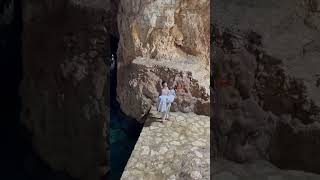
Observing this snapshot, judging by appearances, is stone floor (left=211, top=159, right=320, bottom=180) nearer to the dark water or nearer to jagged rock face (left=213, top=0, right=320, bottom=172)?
jagged rock face (left=213, top=0, right=320, bottom=172)

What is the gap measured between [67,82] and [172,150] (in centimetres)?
486

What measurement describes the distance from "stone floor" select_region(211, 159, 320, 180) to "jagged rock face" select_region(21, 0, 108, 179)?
4335mm

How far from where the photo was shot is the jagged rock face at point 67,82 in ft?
37.0

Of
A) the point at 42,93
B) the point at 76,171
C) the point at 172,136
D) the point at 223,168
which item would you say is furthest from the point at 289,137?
the point at 42,93

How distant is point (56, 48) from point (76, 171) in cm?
305

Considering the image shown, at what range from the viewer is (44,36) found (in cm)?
1201

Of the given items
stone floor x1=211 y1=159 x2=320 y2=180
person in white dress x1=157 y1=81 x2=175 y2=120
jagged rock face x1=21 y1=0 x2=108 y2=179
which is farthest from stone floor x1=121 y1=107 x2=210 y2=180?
jagged rock face x1=21 y1=0 x2=108 y2=179

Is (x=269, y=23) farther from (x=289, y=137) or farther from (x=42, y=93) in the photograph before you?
(x=42, y=93)

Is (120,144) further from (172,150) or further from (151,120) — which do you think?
(172,150)

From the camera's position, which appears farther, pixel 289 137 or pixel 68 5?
pixel 68 5

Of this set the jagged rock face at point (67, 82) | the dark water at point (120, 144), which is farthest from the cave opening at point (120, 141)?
the jagged rock face at point (67, 82)

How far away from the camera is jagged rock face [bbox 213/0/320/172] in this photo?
303 inches

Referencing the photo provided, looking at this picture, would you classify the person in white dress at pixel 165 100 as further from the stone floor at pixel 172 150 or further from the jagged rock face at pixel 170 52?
the jagged rock face at pixel 170 52

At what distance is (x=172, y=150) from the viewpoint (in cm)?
762
